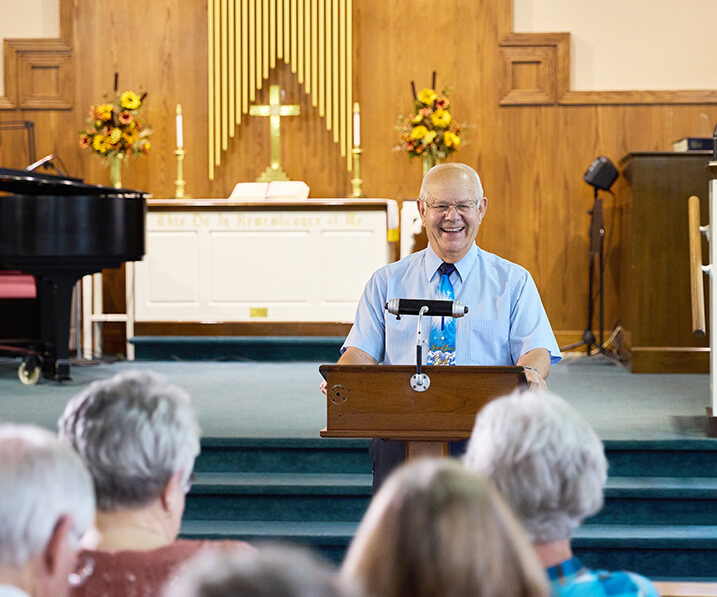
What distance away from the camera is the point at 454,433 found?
2590 mm

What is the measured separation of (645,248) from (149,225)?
12.4 ft

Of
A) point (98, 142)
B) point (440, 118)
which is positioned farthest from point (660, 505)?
point (98, 142)

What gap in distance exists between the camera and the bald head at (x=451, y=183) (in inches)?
125

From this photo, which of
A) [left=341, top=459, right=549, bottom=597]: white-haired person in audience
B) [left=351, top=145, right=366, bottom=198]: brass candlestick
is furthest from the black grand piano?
[left=341, top=459, right=549, bottom=597]: white-haired person in audience

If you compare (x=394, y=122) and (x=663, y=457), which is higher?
(x=394, y=122)

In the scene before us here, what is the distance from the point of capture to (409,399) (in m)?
2.59

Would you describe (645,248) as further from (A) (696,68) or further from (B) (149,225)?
(B) (149,225)

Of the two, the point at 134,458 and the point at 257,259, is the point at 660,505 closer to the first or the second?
the point at 134,458

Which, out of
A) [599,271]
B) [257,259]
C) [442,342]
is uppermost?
[257,259]

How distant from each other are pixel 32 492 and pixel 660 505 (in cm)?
349

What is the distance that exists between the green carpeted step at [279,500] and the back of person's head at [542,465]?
2.79 meters

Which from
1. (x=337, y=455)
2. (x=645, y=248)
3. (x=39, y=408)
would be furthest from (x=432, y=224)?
(x=645, y=248)

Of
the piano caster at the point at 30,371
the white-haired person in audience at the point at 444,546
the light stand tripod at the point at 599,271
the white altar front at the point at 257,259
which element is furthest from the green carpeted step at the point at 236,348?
the white-haired person in audience at the point at 444,546

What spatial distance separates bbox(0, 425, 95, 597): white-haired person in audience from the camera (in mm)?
1229
